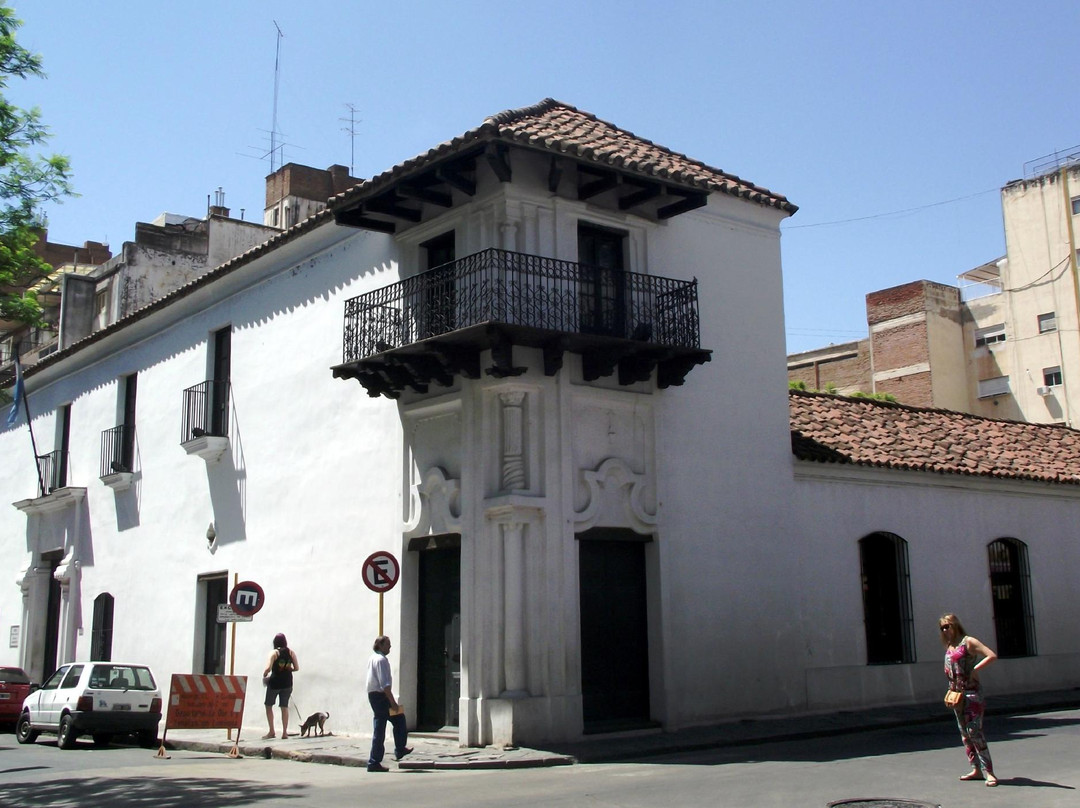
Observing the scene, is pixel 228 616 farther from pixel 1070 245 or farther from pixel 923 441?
pixel 1070 245

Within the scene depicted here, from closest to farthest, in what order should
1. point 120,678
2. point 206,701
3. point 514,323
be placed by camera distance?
point 514,323 < point 206,701 < point 120,678

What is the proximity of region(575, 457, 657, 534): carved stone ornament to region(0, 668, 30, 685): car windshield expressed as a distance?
1229cm

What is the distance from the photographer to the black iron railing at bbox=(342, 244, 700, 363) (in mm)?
14523

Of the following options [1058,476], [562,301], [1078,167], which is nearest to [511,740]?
[562,301]

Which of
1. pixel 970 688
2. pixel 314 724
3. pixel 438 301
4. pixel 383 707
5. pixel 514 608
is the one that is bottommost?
pixel 314 724

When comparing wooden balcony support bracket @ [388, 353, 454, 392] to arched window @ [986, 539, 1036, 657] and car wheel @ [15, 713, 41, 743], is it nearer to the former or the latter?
car wheel @ [15, 713, 41, 743]

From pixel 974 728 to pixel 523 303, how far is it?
289 inches

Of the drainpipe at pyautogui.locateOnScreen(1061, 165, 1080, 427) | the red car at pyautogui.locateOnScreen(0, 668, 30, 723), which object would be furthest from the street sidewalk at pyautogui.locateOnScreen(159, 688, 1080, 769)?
the drainpipe at pyautogui.locateOnScreen(1061, 165, 1080, 427)

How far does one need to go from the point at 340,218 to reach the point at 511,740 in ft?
25.2

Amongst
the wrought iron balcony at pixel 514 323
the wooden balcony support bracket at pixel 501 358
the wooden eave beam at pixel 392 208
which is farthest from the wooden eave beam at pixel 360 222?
the wooden balcony support bracket at pixel 501 358

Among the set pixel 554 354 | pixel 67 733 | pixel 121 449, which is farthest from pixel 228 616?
pixel 121 449

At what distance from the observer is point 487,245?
603 inches

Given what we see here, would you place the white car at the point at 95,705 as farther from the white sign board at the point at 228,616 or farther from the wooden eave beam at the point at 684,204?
the wooden eave beam at the point at 684,204

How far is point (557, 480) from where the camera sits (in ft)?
48.6
